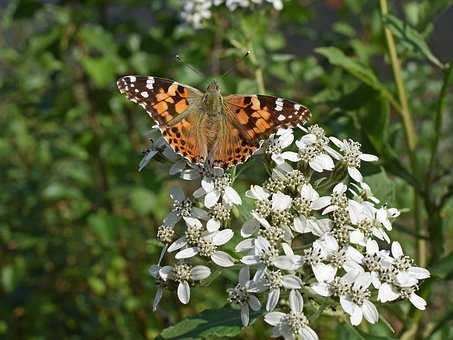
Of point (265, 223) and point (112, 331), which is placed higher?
point (265, 223)

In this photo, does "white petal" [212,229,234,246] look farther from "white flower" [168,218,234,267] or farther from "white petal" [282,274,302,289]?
"white petal" [282,274,302,289]

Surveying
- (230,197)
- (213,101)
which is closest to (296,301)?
(230,197)

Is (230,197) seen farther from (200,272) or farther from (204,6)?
(204,6)

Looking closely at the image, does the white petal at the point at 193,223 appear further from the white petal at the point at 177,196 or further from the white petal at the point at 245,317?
the white petal at the point at 245,317

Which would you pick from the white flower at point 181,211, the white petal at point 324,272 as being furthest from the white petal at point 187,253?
the white petal at point 324,272

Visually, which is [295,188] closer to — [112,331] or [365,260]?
[365,260]

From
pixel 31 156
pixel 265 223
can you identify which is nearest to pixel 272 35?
pixel 31 156
